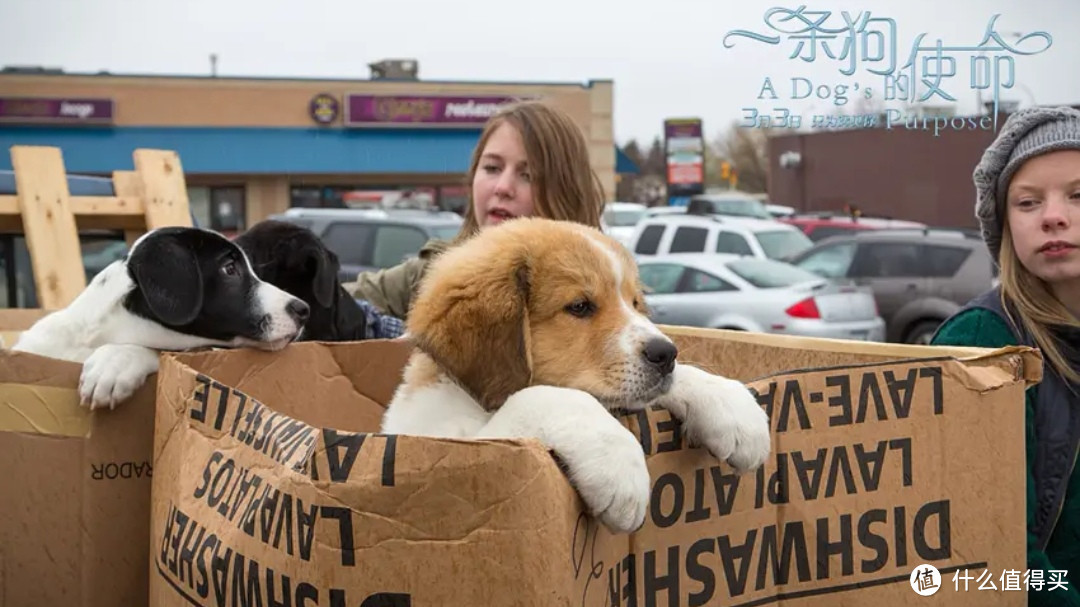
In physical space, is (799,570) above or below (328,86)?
below

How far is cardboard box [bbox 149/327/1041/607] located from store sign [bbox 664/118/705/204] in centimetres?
3188

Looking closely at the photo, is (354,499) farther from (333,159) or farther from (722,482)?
(333,159)

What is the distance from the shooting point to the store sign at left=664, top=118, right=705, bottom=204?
33.7 m

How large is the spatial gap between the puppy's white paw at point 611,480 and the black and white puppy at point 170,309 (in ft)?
3.95

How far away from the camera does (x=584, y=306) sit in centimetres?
215

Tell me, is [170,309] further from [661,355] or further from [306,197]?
[306,197]

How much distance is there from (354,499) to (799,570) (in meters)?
0.85

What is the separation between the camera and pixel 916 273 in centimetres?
1374

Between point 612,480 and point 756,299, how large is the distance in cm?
1120

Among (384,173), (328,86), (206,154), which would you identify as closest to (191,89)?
(206,154)

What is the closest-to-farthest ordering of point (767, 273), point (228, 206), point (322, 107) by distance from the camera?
point (767, 273) < point (228, 206) < point (322, 107)

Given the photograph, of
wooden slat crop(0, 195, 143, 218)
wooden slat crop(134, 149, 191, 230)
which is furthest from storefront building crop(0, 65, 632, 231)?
wooden slat crop(0, 195, 143, 218)

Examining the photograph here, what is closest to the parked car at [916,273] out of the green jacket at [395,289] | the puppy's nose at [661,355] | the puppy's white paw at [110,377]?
the green jacket at [395,289]

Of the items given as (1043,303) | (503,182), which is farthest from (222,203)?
(1043,303)
